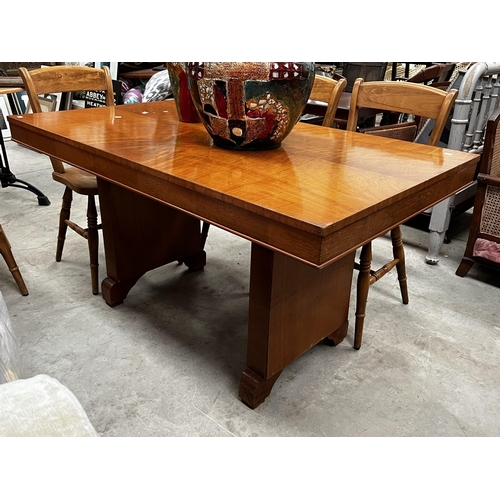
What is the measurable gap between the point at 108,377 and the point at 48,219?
171 cm

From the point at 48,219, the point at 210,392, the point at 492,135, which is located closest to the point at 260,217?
the point at 210,392

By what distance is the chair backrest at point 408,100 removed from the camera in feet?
5.91

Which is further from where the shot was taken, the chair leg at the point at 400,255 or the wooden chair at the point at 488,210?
the wooden chair at the point at 488,210

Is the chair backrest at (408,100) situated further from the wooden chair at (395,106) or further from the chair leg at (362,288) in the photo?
the chair leg at (362,288)

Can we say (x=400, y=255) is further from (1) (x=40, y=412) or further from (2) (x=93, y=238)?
(1) (x=40, y=412)

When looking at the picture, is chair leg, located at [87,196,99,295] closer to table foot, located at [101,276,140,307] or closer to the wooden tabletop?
table foot, located at [101,276,140,307]

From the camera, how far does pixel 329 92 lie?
2.15 metres

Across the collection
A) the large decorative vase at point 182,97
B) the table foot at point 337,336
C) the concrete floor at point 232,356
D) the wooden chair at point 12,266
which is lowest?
the concrete floor at point 232,356

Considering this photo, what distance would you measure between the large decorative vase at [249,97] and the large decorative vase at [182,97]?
13.7 inches

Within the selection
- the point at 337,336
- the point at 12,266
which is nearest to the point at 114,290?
the point at 12,266

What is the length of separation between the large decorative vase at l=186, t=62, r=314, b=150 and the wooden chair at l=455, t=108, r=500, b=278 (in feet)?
4.09

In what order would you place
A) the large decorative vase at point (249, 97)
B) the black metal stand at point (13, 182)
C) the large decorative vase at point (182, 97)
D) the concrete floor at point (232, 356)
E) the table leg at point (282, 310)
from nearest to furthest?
the large decorative vase at point (249, 97) < the table leg at point (282, 310) < the concrete floor at point (232, 356) < the large decorative vase at point (182, 97) < the black metal stand at point (13, 182)

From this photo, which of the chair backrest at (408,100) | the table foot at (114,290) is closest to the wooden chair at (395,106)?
the chair backrest at (408,100)

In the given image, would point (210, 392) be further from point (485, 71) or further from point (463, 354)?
point (485, 71)
